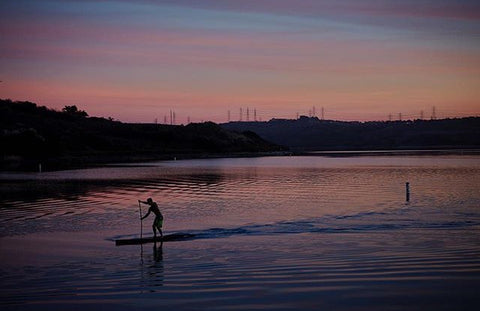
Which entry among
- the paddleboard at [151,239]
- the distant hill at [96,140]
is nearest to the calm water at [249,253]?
the paddleboard at [151,239]

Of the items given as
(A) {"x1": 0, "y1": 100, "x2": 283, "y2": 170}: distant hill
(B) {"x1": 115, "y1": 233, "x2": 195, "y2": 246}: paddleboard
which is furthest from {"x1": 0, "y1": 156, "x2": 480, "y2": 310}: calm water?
(A) {"x1": 0, "y1": 100, "x2": 283, "y2": 170}: distant hill

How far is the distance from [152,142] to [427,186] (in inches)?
4428

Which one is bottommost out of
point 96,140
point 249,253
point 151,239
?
point 249,253

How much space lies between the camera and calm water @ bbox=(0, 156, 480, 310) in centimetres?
1426

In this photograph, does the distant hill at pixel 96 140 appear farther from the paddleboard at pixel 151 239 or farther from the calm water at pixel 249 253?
the paddleboard at pixel 151 239

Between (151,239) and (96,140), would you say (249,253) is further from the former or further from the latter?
(96,140)

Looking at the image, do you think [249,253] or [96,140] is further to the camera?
[96,140]

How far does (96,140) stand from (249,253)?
125466 mm

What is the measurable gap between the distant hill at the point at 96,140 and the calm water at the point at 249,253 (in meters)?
72.0

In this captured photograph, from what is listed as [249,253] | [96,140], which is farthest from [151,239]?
[96,140]

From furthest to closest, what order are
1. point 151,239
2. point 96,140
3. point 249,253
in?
point 96,140
point 151,239
point 249,253

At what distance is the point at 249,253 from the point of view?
827 inches

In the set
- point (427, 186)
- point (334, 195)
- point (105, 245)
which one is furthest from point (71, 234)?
point (427, 186)

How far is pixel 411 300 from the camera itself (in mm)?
13727
